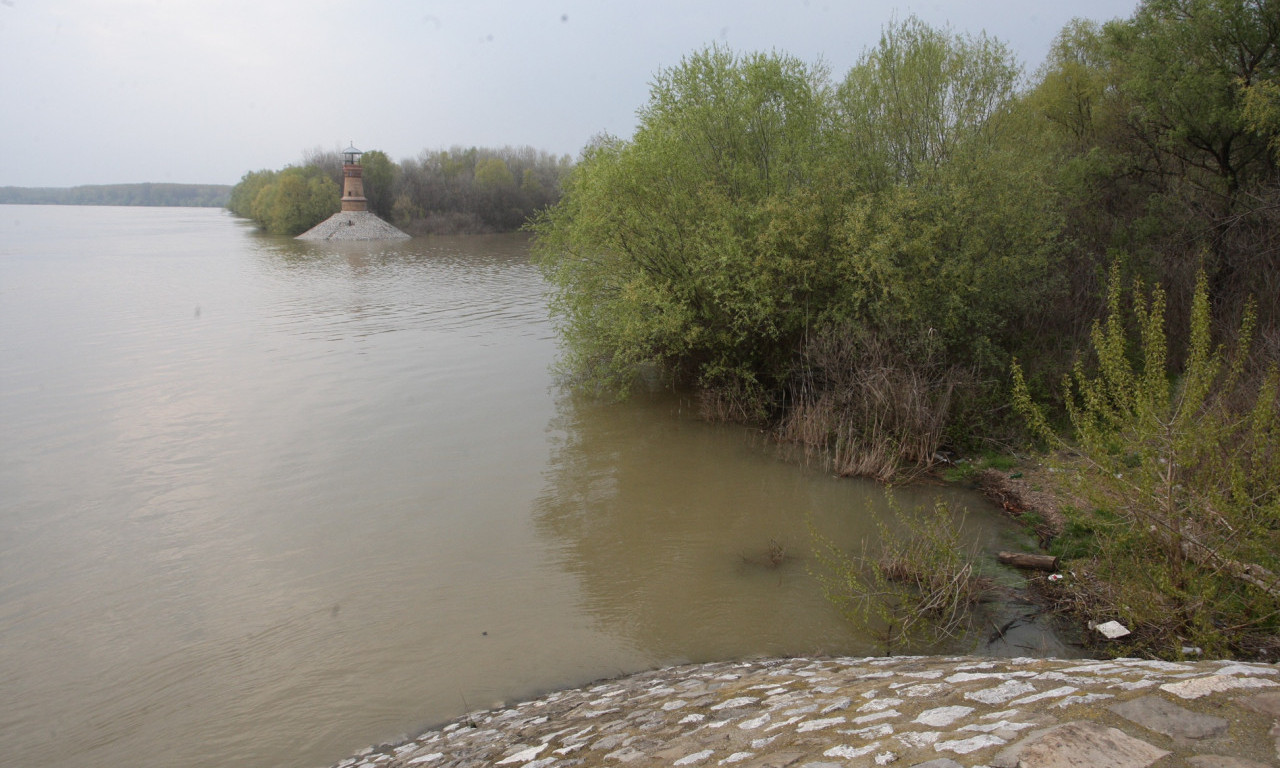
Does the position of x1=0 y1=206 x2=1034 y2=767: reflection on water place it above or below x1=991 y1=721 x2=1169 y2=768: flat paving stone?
below

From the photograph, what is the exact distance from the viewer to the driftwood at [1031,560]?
825 centimetres

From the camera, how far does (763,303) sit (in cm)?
1288

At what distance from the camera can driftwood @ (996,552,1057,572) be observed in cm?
825

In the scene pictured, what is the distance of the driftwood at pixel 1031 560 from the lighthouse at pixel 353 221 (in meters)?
64.4

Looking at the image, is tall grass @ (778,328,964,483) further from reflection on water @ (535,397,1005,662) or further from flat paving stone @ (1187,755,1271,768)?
flat paving stone @ (1187,755,1271,768)

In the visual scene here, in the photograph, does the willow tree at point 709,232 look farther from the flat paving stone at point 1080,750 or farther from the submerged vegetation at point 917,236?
the flat paving stone at point 1080,750

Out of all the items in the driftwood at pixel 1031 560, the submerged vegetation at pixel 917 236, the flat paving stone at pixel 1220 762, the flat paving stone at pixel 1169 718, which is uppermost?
the submerged vegetation at pixel 917 236


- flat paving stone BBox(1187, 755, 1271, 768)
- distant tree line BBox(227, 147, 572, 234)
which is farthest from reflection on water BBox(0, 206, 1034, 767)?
distant tree line BBox(227, 147, 572, 234)

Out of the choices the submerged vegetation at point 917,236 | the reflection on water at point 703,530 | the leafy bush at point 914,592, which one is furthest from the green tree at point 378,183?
the leafy bush at point 914,592

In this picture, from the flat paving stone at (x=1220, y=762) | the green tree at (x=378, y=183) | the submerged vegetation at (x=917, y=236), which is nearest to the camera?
the flat paving stone at (x=1220, y=762)

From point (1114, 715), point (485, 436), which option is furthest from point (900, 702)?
point (485, 436)

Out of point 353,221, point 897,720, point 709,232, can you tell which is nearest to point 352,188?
point 353,221

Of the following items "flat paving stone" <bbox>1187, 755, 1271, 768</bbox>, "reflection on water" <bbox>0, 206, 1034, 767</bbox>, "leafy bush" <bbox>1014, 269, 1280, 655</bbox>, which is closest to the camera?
"flat paving stone" <bbox>1187, 755, 1271, 768</bbox>

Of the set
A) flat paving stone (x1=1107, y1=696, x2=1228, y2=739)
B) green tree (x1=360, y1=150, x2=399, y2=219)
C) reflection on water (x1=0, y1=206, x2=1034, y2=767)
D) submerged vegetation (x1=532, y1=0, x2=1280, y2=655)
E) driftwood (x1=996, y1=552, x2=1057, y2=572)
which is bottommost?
reflection on water (x1=0, y1=206, x2=1034, y2=767)
